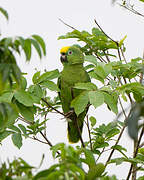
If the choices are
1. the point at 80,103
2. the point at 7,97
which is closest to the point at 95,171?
the point at 80,103

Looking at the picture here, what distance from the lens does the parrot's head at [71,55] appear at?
1.88 meters

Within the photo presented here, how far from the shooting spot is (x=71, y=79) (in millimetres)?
1822

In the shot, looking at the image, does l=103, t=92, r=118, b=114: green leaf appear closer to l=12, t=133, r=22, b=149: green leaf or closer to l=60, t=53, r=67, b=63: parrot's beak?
l=12, t=133, r=22, b=149: green leaf

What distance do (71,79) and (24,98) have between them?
2.71 ft

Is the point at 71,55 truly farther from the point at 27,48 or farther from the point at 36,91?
the point at 27,48

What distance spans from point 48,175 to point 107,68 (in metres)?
0.69

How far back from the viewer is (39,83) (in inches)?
49.4

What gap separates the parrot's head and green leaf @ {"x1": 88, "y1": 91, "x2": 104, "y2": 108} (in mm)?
809

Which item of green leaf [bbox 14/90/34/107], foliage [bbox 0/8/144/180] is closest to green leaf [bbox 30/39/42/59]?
foliage [bbox 0/8/144/180]

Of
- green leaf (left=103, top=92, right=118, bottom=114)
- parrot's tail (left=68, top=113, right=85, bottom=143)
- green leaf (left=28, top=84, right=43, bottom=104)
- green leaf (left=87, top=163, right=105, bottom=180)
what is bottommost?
parrot's tail (left=68, top=113, right=85, bottom=143)

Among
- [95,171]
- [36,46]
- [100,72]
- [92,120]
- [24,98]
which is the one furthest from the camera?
[92,120]

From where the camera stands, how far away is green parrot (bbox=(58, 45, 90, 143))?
180 cm

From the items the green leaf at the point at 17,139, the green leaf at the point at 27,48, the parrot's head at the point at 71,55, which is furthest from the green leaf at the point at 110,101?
the parrot's head at the point at 71,55

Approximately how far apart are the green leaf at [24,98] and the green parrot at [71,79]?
758mm
